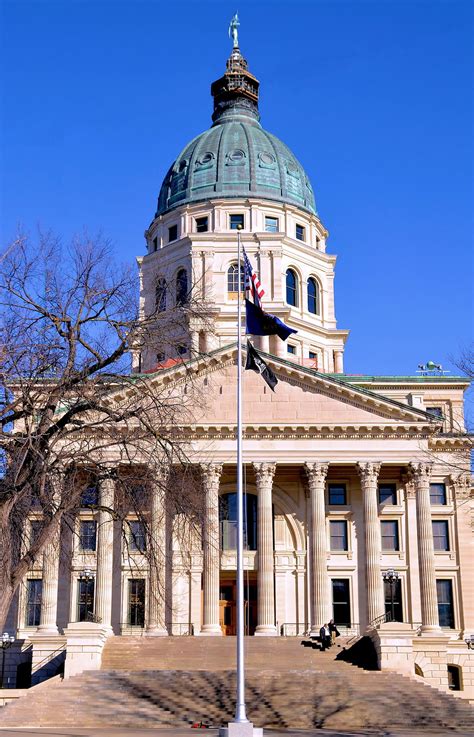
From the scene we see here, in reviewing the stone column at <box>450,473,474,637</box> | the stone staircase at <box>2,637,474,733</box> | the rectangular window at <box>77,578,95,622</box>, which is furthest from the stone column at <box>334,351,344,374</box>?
the stone staircase at <box>2,637,474,733</box>

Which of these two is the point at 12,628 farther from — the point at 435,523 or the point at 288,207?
the point at 288,207

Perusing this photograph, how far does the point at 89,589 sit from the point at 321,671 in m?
18.0

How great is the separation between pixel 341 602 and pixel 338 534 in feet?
12.0

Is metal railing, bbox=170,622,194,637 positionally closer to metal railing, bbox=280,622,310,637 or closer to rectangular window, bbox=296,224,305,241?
metal railing, bbox=280,622,310,637

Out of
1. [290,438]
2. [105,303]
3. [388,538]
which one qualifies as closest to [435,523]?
[388,538]

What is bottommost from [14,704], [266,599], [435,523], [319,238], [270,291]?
[14,704]

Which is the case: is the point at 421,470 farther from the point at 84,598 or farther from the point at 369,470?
the point at 84,598

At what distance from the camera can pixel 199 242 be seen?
71.9 metres

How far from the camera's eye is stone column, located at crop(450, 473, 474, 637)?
56156 mm

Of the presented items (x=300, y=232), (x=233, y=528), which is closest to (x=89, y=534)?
(x=233, y=528)

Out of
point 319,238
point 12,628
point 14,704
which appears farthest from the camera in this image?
point 319,238

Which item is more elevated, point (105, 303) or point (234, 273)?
point (234, 273)

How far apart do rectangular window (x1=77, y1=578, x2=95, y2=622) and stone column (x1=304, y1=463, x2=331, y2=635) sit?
12.0 m

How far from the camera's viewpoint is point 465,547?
189 feet
